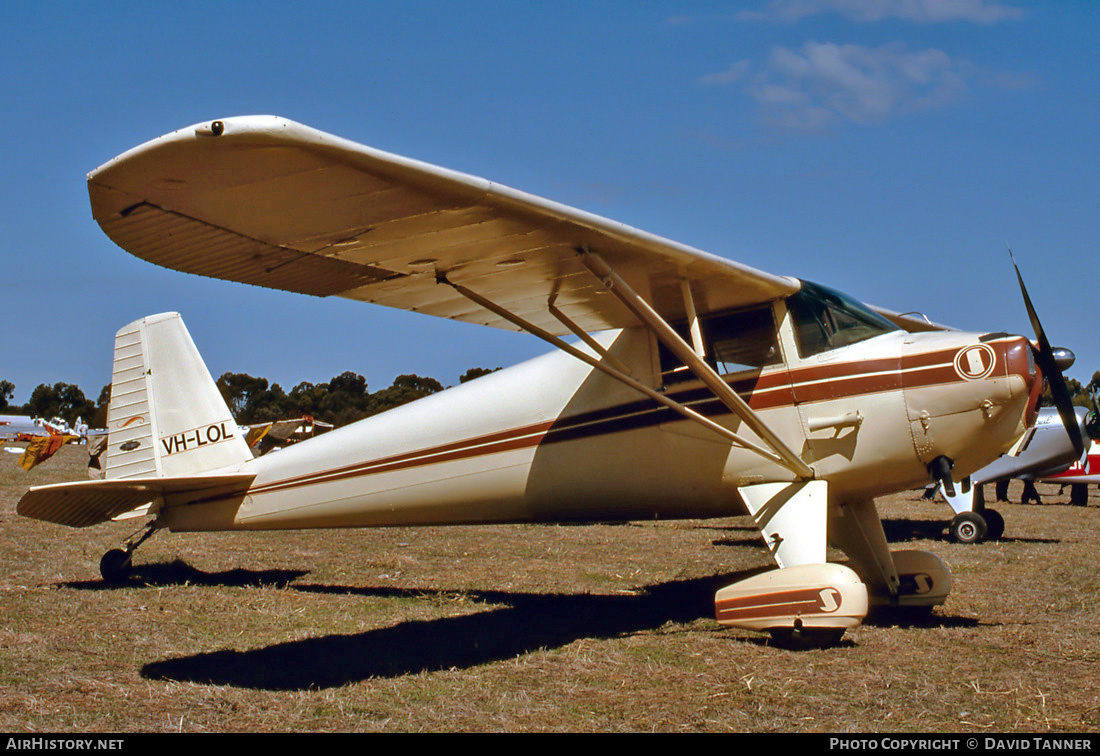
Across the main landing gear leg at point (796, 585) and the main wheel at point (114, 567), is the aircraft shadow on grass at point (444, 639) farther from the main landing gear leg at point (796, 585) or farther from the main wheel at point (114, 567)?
the main wheel at point (114, 567)

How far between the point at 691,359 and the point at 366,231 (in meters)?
2.28

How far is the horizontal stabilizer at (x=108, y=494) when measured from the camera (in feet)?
22.5

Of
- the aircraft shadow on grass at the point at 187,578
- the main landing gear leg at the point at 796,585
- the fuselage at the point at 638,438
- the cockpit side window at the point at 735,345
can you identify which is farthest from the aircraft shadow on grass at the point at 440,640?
the cockpit side window at the point at 735,345

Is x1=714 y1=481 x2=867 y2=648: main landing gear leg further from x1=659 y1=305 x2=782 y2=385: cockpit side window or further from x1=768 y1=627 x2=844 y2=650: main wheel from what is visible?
x1=659 y1=305 x2=782 y2=385: cockpit side window

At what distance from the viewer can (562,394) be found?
6777 mm

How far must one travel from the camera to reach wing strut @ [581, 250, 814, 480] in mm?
5402

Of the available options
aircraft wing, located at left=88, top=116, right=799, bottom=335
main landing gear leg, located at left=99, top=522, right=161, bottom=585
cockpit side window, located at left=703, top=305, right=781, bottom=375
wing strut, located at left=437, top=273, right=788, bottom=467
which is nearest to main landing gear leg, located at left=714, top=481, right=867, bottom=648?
wing strut, located at left=437, top=273, right=788, bottom=467

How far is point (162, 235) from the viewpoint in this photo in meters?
4.32

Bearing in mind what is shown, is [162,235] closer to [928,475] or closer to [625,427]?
[625,427]

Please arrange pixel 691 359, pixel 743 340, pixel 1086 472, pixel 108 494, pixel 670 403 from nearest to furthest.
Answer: pixel 691 359
pixel 670 403
pixel 743 340
pixel 108 494
pixel 1086 472

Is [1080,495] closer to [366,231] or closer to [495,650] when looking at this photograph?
[495,650]

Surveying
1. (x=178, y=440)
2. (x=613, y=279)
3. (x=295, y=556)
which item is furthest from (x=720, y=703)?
(x=295, y=556)

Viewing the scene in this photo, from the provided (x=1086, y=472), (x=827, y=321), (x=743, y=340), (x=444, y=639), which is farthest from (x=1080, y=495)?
(x=444, y=639)

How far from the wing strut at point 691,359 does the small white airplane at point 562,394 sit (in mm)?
19
